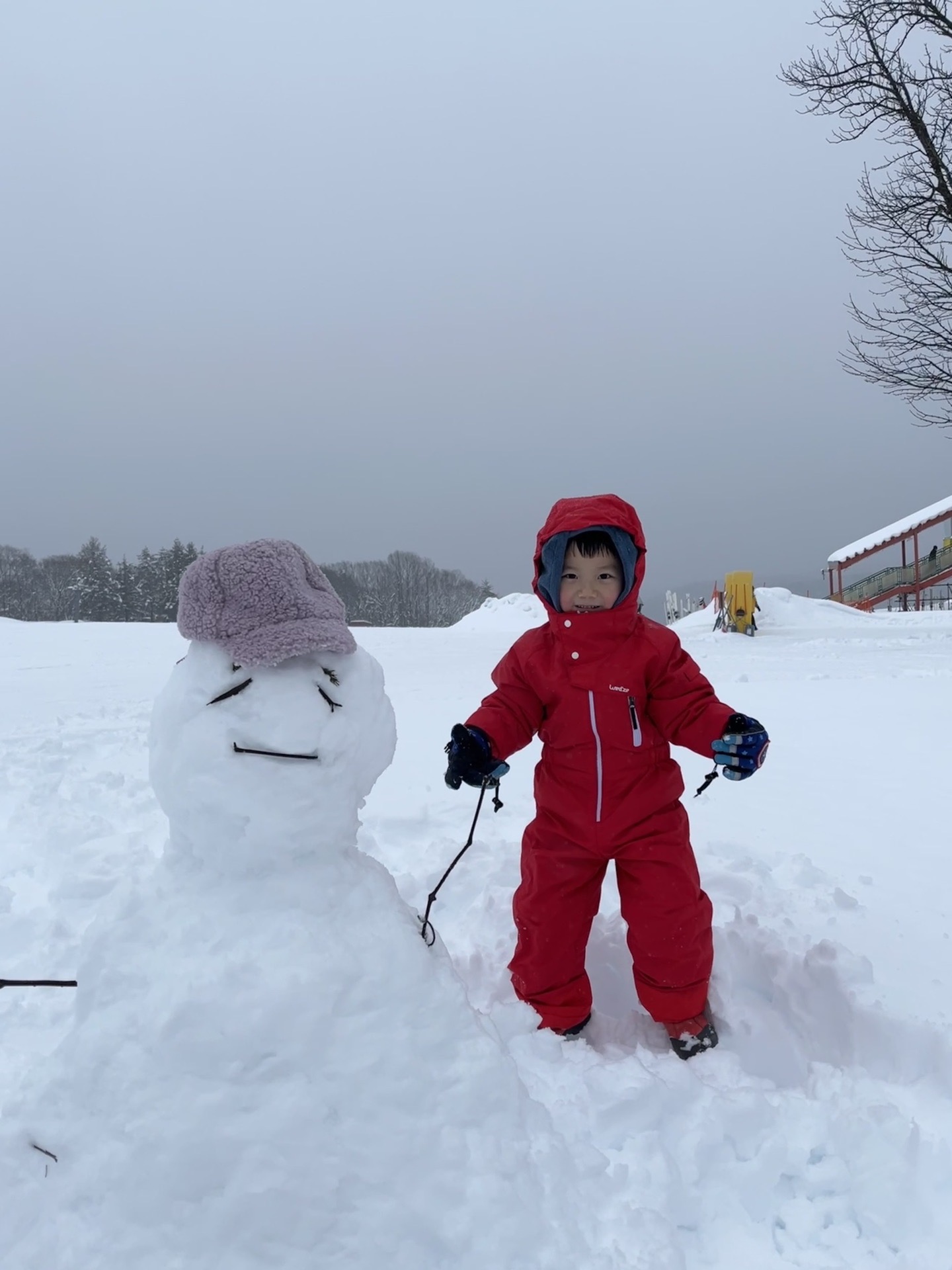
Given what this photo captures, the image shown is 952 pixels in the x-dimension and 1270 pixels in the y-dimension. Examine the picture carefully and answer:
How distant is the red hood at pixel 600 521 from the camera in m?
2.00

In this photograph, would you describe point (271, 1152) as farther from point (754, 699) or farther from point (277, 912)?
point (754, 699)

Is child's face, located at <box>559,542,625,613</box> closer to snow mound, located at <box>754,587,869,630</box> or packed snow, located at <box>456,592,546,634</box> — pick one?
snow mound, located at <box>754,587,869,630</box>

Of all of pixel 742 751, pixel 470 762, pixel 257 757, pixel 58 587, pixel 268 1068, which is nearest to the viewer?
pixel 268 1068

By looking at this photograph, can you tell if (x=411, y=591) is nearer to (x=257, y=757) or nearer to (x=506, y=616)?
(x=506, y=616)

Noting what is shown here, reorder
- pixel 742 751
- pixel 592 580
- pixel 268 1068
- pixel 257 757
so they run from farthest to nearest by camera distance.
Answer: pixel 592 580 < pixel 742 751 < pixel 257 757 < pixel 268 1068

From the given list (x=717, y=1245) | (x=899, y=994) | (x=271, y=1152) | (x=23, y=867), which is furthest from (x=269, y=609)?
(x=23, y=867)

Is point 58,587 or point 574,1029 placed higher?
point 58,587

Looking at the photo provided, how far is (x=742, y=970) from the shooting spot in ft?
6.86

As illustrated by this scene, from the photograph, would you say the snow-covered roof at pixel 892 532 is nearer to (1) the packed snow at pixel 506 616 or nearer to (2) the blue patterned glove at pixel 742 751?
(1) the packed snow at pixel 506 616

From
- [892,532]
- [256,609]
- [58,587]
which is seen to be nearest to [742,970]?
[256,609]

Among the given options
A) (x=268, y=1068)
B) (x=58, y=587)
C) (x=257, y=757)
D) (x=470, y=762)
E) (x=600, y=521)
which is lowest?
(x=268, y=1068)

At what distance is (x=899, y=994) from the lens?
1.88 metres

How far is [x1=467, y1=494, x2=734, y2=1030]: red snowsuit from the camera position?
1937mm

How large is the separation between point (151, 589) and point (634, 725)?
33.0m
